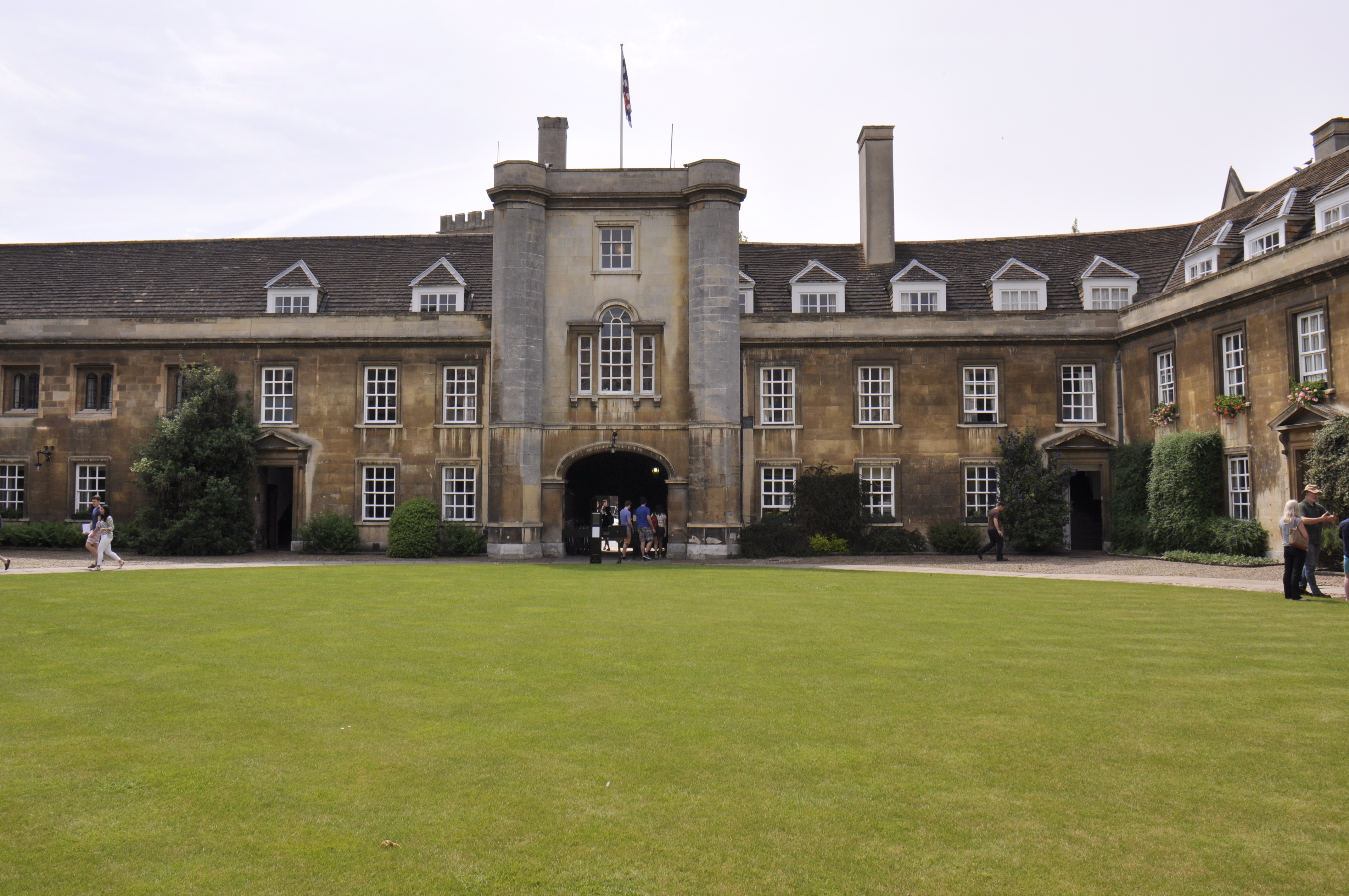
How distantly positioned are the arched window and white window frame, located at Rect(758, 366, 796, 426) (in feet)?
14.1

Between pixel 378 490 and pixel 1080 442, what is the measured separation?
22.4 m

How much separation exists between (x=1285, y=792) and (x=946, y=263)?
98.3 ft

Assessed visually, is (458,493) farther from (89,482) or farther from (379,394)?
(89,482)

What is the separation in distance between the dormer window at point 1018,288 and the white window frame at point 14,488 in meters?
32.7

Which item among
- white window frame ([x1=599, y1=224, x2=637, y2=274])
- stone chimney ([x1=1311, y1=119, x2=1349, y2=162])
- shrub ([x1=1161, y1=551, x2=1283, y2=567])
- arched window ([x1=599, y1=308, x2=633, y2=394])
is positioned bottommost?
shrub ([x1=1161, y1=551, x2=1283, y2=567])

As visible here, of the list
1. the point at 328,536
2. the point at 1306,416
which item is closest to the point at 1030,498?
the point at 1306,416

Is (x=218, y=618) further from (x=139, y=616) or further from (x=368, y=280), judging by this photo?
(x=368, y=280)

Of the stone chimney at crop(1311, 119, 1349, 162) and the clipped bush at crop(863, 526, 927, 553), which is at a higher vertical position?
the stone chimney at crop(1311, 119, 1349, 162)

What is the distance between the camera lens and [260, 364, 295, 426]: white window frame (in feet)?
102

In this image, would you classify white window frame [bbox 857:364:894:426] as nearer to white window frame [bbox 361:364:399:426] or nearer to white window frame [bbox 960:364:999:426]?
white window frame [bbox 960:364:999:426]

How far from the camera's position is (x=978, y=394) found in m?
30.2

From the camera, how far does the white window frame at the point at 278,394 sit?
102 feet

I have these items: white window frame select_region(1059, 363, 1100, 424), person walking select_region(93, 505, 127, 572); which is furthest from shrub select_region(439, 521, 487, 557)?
white window frame select_region(1059, 363, 1100, 424)

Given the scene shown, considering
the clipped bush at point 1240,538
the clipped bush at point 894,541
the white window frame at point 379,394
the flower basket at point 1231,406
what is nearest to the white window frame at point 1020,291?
the flower basket at point 1231,406
